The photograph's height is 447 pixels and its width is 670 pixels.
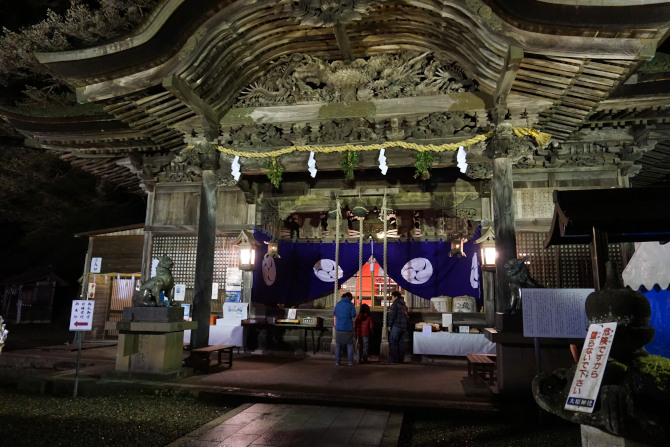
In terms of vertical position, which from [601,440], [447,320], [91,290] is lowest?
[601,440]

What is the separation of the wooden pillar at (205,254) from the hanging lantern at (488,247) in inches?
249

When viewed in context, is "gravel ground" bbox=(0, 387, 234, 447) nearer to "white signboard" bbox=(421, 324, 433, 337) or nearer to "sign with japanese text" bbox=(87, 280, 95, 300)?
"white signboard" bbox=(421, 324, 433, 337)

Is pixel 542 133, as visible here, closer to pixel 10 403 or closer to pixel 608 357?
pixel 608 357

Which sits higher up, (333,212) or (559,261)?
(333,212)

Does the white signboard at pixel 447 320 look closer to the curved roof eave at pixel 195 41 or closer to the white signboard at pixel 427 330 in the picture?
the white signboard at pixel 427 330

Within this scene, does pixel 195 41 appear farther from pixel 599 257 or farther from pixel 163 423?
pixel 599 257

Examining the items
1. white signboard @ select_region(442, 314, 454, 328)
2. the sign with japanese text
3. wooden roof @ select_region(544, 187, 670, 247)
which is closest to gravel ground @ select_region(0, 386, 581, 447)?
wooden roof @ select_region(544, 187, 670, 247)

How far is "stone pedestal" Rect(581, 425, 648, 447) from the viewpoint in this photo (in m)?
2.88

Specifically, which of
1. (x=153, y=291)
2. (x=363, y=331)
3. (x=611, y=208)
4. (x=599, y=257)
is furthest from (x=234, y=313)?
(x=611, y=208)

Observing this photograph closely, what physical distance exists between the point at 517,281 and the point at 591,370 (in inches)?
147

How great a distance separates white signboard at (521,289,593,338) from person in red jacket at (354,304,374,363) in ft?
18.9

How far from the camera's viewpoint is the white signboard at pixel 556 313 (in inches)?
198

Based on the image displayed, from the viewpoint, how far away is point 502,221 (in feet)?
26.3

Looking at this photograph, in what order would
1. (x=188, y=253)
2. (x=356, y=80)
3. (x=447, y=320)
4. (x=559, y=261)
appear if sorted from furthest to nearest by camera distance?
(x=188, y=253), (x=447, y=320), (x=559, y=261), (x=356, y=80)
